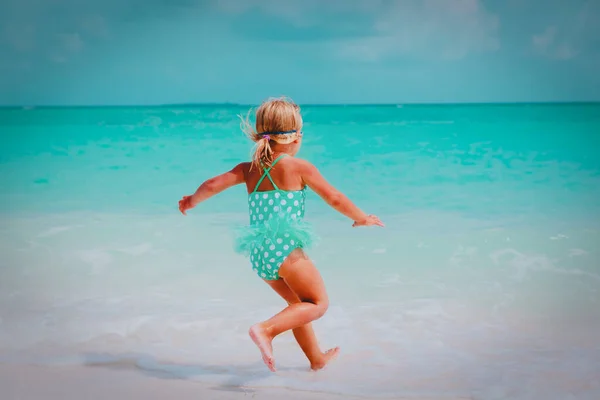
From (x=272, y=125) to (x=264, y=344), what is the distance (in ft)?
2.33

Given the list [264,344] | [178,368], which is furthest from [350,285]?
[264,344]

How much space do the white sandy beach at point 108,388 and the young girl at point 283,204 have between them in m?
0.28

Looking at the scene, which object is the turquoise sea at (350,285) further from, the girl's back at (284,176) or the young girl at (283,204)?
the girl's back at (284,176)

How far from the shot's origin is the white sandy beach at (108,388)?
7.57 ft

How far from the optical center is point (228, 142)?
37.7 feet

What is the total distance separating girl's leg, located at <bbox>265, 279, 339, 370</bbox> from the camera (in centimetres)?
242

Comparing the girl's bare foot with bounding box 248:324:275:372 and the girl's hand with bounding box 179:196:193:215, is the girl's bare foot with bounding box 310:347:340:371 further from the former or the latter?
the girl's hand with bounding box 179:196:193:215

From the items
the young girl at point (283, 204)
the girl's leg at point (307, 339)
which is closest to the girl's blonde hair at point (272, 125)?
the young girl at point (283, 204)

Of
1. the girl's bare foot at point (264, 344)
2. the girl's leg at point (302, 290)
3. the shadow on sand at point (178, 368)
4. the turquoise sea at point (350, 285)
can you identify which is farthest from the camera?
the turquoise sea at point (350, 285)

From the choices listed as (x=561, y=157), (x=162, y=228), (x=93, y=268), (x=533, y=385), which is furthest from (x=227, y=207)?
(x=561, y=157)

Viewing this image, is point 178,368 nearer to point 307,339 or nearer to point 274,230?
point 307,339

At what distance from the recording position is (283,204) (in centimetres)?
231

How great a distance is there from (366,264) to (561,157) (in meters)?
6.22

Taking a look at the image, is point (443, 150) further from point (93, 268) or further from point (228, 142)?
point (93, 268)
